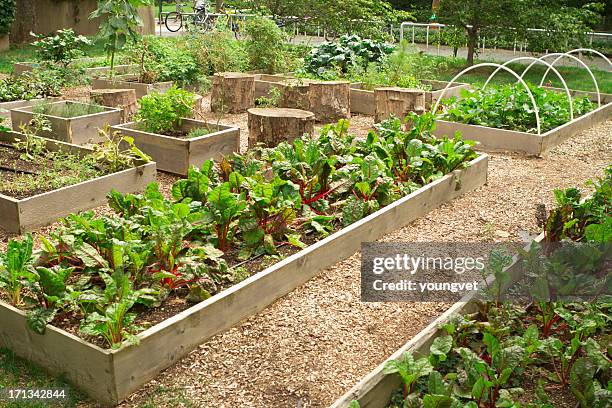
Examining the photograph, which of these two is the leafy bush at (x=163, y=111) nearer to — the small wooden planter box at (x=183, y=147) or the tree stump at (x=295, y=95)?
the small wooden planter box at (x=183, y=147)

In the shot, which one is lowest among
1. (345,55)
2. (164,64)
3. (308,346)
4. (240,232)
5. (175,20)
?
(308,346)

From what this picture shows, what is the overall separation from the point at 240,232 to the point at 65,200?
1573 mm

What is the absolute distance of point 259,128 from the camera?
24.0 feet

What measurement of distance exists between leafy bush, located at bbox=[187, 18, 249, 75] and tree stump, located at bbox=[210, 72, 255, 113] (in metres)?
1.50

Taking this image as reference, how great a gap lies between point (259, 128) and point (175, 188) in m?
2.46

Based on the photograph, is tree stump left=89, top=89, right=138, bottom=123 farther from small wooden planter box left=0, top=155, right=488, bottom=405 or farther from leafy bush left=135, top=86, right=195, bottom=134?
small wooden planter box left=0, top=155, right=488, bottom=405

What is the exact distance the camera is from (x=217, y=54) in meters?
11.4

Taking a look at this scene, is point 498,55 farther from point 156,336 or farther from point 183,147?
point 156,336

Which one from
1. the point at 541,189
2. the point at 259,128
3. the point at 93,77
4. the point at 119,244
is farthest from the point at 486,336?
the point at 93,77

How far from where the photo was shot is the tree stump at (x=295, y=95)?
931cm

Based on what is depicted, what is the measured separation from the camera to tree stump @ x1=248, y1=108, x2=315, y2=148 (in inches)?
283

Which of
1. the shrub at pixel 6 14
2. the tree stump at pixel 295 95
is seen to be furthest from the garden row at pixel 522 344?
the shrub at pixel 6 14

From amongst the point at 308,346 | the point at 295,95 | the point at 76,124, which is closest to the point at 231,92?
the point at 295,95

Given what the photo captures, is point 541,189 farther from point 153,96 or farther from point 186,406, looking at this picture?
point 186,406
